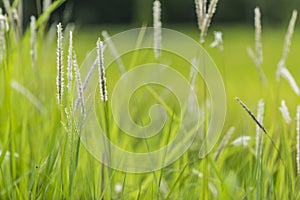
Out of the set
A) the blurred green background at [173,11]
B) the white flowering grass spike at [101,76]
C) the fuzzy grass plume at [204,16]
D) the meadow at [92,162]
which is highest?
the blurred green background at [173,11]

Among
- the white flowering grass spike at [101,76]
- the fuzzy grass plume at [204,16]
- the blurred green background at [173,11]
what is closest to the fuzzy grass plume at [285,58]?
the fuzzy grass plume at [204,16]

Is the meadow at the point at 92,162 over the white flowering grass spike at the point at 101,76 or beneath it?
beneath

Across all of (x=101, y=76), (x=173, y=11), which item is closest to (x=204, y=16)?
(x=101, y=76)

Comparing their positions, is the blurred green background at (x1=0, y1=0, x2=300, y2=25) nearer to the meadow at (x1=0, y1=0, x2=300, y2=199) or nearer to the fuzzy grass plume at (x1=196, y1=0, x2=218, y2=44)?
the meadow at (x1=0, y1=0, x2=300, y2=199)

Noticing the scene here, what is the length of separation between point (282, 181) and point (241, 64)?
5.79 meters

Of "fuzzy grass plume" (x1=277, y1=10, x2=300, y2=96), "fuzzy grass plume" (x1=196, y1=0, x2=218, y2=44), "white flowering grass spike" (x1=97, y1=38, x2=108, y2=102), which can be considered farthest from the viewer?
"fuzzy grass plume" (x1=277, y1=10, x2=300, y2=96)

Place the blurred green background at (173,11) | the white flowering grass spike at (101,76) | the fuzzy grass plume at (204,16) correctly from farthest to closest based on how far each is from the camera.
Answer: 1. the blurred green background at (173,11)
2. the fuzzy grass plume at (204,16)
3. the white flowering grass spike at (101,76)

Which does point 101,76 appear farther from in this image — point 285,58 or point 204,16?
point 285,58

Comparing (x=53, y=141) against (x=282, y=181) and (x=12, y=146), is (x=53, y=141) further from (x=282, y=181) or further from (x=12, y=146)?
(x=282, y=181)

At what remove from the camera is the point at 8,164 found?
0.89m

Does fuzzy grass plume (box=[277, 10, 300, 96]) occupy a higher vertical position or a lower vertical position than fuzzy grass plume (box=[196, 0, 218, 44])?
lower

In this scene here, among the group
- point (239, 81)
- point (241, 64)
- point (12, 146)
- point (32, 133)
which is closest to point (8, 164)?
point (12, 146)

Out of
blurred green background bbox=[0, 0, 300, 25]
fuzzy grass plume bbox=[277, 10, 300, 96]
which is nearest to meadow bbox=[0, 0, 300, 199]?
fuzzy grass plume bbox=[277, 10, 300, 96]

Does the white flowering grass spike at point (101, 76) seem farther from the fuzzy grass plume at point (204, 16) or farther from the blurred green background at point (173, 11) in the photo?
the blurred green background at point (173, 11)
